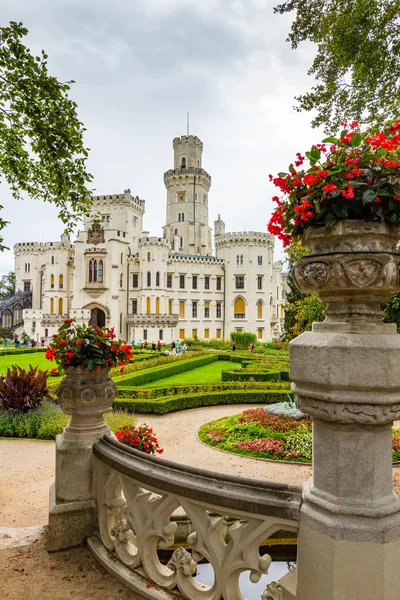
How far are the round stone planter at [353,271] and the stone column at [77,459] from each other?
2389mm

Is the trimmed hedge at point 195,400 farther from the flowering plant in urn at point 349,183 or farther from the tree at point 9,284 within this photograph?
the tree at point 9,284

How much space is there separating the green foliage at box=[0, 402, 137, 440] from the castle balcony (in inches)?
1331

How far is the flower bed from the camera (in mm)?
9078

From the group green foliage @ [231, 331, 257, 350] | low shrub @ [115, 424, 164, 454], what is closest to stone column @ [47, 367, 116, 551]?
low shrub @ [115, 424, 164, 454]

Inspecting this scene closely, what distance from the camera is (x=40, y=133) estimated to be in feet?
19.1

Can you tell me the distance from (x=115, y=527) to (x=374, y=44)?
29.9 feet

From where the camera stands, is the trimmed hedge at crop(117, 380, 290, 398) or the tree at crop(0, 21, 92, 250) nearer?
the tree at crop(0, 21, 92, 250)

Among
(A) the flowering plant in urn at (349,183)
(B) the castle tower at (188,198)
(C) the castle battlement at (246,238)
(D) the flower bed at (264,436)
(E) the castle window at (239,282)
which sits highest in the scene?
(B) the castle tower at (188,198)

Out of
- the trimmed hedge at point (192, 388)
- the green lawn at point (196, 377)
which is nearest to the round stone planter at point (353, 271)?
the trimmed hedge at point (192, 388)

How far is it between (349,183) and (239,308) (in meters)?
48.0

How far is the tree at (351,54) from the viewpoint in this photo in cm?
775

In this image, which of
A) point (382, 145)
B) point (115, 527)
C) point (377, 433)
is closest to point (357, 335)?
point (377, 433)

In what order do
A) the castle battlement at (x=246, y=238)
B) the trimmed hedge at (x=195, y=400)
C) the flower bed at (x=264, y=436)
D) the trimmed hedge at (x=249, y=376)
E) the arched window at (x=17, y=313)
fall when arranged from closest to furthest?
the flower bed at (x=264, y=436)
the trimmed hedge at (x=195, y=400)
the trimmed hedge at (x=249, y=376)
the castle battlement at (x=246, y=238)
the arched window at (x=17, y=313)

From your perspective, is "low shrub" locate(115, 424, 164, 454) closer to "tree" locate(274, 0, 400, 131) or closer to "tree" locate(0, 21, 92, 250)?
"tree" locate(0, 21, 92, 250)
